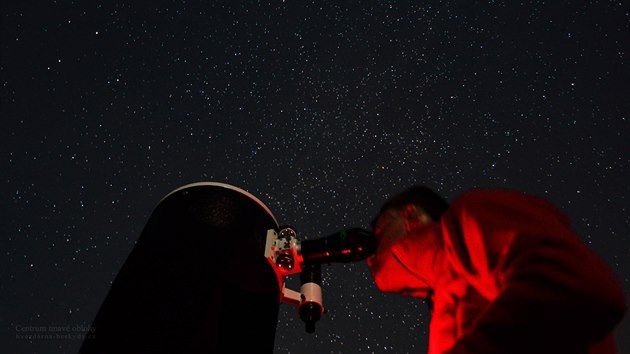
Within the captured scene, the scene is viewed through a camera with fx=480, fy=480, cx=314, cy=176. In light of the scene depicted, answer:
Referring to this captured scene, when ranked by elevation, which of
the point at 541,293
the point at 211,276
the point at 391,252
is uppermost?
the point at 541,293

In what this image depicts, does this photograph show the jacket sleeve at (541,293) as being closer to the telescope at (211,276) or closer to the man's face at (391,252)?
the man's face at (391,252)

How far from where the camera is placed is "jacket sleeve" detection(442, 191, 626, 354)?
2.62 ft

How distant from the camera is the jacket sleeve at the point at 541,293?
798 mm

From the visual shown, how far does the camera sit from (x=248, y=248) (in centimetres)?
183

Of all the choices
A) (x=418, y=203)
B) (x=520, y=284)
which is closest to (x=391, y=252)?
(x=418, y=203)

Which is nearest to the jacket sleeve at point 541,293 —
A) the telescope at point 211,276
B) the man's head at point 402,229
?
the man's head at point 402,229

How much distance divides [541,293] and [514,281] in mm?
52

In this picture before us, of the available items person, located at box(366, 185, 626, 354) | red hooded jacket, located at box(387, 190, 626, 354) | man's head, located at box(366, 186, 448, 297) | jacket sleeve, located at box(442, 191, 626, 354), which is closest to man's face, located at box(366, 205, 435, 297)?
man's head, located at box(366, 186, 448, 297)

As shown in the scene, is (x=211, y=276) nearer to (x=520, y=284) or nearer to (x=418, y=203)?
(x=418, y=203)

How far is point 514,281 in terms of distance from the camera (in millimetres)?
847

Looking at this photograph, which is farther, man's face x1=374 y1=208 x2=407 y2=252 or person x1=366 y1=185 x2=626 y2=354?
man's face x1=374 y1=208 x2=407 y2=252

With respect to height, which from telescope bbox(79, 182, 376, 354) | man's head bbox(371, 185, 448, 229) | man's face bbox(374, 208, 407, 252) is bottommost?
telescope bbox(79, 182, 376, 354)

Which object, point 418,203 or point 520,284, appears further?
point 418,203

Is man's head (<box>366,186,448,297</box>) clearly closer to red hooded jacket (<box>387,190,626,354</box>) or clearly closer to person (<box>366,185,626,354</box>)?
person (<box>366,185,626,354</box>)
